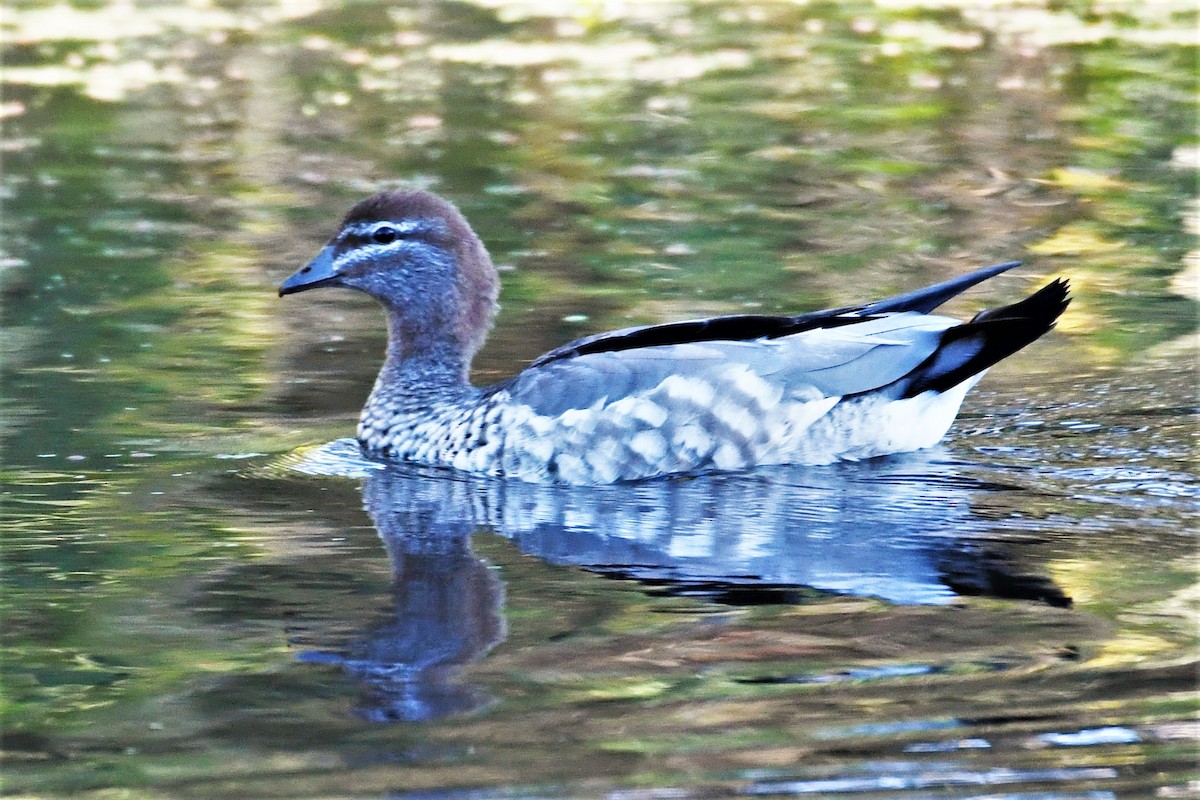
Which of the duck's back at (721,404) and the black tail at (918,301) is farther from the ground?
the black tail at (918,301)

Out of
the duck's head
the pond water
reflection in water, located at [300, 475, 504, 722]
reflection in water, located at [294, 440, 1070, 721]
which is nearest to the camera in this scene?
the pond water

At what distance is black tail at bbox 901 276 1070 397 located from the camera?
850 centimetres

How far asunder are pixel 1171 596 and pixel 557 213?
27.5 feet

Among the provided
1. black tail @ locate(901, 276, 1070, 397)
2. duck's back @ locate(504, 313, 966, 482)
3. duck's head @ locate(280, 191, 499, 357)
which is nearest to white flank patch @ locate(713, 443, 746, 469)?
duck's back @ locate(504, 313, 966, 482)

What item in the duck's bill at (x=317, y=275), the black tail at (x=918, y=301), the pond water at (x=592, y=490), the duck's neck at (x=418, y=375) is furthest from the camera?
the duck's bill at (x=317, y=275)

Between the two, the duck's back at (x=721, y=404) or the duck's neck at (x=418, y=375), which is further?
the duck's neck at (x=418, y=375)

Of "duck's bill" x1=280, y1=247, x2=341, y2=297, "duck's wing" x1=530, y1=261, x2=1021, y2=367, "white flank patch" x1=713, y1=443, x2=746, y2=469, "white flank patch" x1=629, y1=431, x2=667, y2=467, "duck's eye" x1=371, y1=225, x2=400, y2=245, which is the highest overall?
"duck's eye" x1=371, y1=225, x2=400, y2=245

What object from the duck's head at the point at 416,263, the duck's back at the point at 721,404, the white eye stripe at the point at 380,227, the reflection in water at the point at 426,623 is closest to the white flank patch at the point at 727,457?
the duck's back at the point at 721,404

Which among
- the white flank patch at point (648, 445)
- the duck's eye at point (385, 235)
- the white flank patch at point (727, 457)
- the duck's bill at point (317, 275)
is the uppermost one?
the duck's eye at point (385, 235)

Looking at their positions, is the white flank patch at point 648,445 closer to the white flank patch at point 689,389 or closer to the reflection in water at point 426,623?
the white flank patch at point 689,389

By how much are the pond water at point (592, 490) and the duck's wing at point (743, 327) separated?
65 centimetres

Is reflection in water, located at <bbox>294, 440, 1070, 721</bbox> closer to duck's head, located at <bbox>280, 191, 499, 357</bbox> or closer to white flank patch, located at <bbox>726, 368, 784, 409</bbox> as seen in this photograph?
white flank patch, located at <bbox>726, 368, 784, 409</bbox>

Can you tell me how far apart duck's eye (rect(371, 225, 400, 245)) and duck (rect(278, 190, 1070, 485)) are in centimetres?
46

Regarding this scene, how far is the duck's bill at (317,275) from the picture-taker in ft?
30.7
